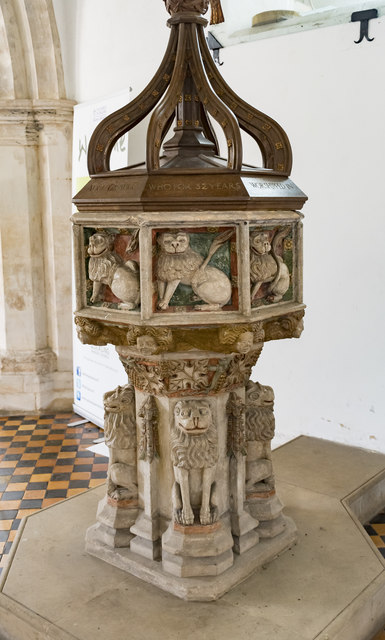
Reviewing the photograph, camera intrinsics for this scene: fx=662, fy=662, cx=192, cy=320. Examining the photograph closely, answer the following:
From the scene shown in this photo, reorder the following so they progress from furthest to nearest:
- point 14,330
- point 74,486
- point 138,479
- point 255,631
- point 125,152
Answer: point 14,330 < point 125,152 < point 74,486 < point 138,479 < point 255,631

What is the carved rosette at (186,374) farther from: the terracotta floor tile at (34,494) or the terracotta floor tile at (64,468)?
the terracotta floor tile at (64,468)

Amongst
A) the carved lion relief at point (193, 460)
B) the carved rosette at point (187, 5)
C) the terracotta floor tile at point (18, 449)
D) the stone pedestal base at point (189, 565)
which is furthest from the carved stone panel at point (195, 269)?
the terracotta floor tile at point (18, 449)

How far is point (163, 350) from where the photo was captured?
105 inches

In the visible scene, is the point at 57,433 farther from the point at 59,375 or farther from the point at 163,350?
the point at 163,350

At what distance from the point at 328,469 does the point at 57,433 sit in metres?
2.52

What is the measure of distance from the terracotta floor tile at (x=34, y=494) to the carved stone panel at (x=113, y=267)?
205 cm

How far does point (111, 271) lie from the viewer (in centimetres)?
270

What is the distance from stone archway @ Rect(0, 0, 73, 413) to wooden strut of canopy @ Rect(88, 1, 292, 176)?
10.0 feet

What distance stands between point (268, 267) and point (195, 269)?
1.11ft

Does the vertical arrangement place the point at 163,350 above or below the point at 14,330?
above

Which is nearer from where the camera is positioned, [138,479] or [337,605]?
[337,605]

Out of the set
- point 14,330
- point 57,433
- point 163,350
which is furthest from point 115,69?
point 163,350

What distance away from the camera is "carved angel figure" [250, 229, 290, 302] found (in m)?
2.69

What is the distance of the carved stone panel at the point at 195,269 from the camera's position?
8.41ft
